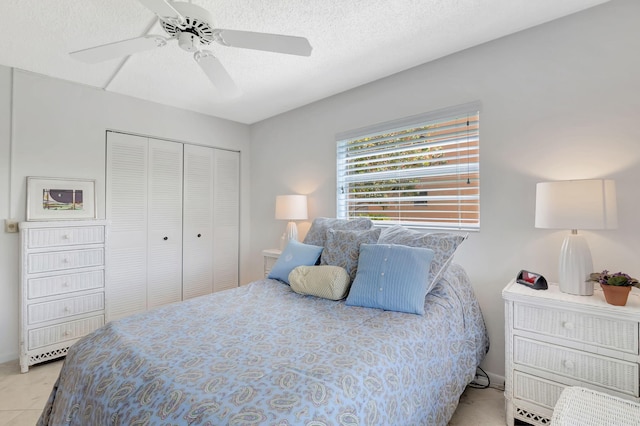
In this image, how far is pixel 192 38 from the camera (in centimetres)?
142

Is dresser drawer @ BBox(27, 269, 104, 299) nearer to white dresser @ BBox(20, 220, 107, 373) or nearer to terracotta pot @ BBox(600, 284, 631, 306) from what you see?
white dresser @ BBox(20, 220, 107, 373)

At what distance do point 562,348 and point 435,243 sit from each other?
803mm

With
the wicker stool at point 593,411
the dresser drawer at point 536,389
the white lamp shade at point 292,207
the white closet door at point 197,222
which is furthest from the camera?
the white closet door at point 197,222

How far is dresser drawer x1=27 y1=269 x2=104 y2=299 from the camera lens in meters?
2.35

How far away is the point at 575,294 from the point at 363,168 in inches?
71.4

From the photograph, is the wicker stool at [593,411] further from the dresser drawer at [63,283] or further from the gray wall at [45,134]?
the gray wall at [45,134]

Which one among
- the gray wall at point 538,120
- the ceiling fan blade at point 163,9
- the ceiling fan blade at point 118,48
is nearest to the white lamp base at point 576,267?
the gray wall at point 538,120

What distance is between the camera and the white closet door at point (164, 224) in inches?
127

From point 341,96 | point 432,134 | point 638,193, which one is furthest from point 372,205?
point 638,193

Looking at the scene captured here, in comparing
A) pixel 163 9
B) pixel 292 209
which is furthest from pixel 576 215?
pixel 292 209

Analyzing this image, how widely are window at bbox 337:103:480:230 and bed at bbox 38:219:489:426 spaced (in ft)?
1.60

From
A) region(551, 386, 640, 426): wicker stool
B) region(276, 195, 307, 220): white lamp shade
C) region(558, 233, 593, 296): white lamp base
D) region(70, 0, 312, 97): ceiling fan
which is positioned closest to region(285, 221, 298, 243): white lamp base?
region(276, 195, 307, 220): white lamp shade

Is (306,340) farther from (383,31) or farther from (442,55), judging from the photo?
(442,55)

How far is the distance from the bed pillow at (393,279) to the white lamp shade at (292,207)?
53.8 inches
